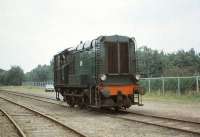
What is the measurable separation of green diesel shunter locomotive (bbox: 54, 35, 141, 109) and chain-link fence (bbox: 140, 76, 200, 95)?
1207cm

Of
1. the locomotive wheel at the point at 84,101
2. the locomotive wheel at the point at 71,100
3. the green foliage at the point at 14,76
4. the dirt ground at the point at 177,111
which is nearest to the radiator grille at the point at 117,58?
the locomotive wheel at the point at 84,101

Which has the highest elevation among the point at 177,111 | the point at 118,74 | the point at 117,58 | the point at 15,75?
the point at 15,75

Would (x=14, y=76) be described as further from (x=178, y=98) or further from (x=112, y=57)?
(x=112, y=57)

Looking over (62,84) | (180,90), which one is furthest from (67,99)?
(180,90)

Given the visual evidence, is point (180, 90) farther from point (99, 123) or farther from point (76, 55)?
point (99, 123)

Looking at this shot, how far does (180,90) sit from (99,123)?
19.1 metres

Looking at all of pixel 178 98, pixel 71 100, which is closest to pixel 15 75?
pixel 178 98

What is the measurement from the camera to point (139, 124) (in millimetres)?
14781

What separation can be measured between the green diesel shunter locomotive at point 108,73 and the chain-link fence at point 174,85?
12068 mm

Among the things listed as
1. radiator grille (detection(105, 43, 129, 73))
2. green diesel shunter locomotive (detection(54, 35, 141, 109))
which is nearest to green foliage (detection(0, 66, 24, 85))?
green diesel shunter locomotive (detection(54, 35, 141, 109))

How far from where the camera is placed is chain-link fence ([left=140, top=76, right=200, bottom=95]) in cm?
3192

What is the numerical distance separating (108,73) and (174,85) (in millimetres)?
16293

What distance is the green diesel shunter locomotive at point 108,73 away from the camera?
1884 centimetres

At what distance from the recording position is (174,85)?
113 ft
